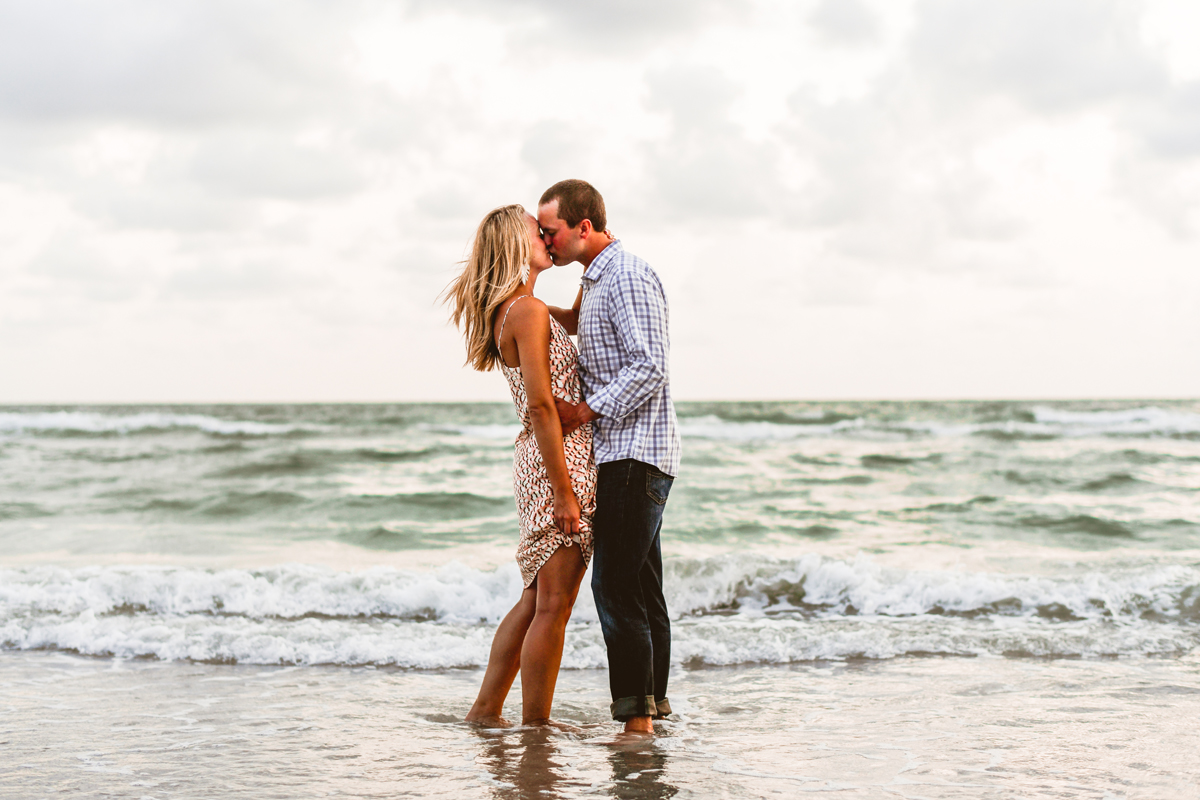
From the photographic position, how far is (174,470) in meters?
14.7

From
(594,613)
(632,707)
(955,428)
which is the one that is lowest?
(594,613)

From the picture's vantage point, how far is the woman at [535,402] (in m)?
3.17

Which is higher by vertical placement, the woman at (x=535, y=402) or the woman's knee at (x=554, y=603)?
the woman at (x=535, y=402)

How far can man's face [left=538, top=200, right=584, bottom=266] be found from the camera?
3.29m

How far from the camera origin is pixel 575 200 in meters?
3.27

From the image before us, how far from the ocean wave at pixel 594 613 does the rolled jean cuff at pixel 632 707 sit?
1670 mm

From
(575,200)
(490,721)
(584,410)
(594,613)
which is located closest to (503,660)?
(490,721)

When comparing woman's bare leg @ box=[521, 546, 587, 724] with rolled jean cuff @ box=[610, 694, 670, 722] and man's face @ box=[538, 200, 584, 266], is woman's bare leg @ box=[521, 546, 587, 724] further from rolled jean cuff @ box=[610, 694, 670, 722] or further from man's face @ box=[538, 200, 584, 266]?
man's face @ box=[538, 200, 584, 266]

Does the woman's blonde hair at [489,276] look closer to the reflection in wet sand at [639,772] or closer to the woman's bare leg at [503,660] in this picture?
the woman's bare leg at [503,660]

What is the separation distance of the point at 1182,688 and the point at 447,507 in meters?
8.45

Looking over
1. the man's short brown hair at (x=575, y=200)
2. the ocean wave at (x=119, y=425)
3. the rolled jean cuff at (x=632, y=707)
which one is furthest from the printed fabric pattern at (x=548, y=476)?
the ocean wave at (x=119, y=425)

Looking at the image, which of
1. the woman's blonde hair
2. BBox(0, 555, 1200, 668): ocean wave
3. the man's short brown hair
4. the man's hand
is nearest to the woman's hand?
the man's hand

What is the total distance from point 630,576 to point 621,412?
64cm

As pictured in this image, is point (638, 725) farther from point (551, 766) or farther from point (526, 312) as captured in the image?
point (526, 312)
